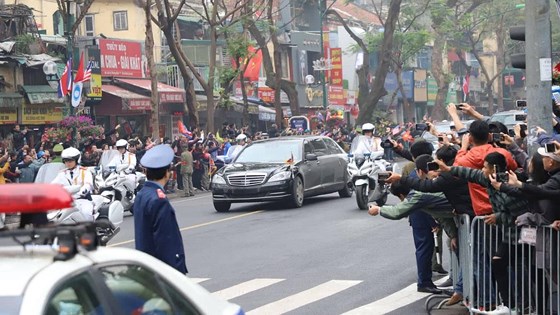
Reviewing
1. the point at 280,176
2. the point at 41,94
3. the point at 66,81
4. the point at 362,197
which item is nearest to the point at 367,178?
the point at 362,197

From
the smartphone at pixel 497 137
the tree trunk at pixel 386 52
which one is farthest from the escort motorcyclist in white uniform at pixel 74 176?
the tree trunk at pixel 386 52

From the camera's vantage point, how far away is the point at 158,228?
8.16 m

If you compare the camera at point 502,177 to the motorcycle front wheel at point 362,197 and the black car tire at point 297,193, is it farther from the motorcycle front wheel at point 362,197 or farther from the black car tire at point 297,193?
the black car tire at point 297,193

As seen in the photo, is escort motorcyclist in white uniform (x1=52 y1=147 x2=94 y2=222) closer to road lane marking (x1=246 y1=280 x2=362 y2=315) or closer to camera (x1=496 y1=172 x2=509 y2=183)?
road lane marking (x1=246 y1=280 x2=362 y2=315)

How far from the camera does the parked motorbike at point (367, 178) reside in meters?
21.9

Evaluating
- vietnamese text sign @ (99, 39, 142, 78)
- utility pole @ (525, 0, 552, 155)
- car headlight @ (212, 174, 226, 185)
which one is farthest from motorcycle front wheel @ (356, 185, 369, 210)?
vietnamese text sign @ (99, 39, 142, 78)

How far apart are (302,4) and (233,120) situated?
46.5 feet

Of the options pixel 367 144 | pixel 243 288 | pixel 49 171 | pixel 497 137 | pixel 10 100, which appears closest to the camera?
pixel 497 137

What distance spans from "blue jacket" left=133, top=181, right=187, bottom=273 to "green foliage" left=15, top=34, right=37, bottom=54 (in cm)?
2814

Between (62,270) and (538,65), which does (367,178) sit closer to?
(538,65)

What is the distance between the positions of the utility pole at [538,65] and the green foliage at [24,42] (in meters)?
25.3

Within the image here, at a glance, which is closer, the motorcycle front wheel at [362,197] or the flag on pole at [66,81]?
the motorcycle front wheel at [362,197]

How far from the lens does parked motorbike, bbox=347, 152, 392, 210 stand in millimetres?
21875

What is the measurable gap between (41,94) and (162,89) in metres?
8.80
